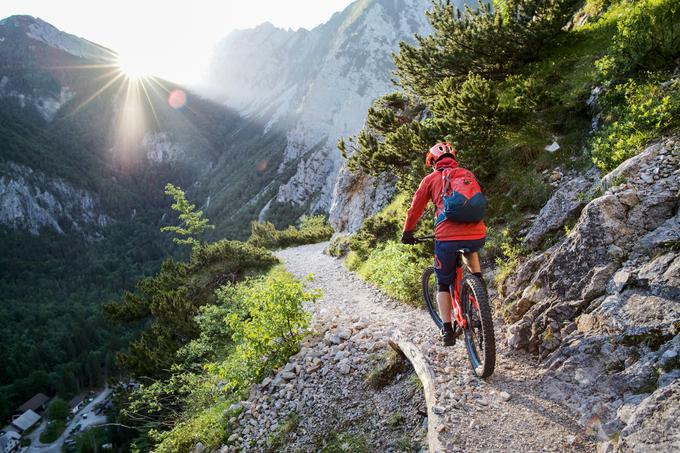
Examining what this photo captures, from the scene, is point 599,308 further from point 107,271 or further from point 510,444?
point 107,271

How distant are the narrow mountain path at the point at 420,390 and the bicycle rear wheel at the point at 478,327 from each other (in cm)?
26

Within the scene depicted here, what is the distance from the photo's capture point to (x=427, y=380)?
510cm

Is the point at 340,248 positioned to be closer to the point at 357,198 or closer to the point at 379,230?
the point at 357,198

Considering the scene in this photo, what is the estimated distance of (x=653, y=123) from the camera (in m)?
6.11

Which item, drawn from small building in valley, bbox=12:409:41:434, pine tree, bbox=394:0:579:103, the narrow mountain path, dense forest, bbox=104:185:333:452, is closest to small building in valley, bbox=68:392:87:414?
small building in valley, bbox=12:409:41:434

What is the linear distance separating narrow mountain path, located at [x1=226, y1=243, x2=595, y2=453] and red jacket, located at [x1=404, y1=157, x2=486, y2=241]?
1.96 metres

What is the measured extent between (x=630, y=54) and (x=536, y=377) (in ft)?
23.5

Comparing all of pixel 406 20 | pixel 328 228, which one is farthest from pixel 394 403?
pixel 406 20

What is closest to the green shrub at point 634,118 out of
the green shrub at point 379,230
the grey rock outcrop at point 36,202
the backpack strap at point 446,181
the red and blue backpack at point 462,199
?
the red and blue backpack at point 462,199

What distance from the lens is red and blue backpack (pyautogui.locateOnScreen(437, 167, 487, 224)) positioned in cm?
478

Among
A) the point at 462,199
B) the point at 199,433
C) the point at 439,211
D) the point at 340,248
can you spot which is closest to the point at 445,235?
the point at 439,211

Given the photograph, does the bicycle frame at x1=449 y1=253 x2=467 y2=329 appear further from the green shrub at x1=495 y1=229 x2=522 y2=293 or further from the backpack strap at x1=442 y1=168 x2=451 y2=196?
the green shrub at x1=495 y1=229 x2=522 y2=293

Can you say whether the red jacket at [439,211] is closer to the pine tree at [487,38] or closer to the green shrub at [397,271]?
the green shrub at [397,271]

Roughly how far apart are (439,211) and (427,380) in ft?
7.63
